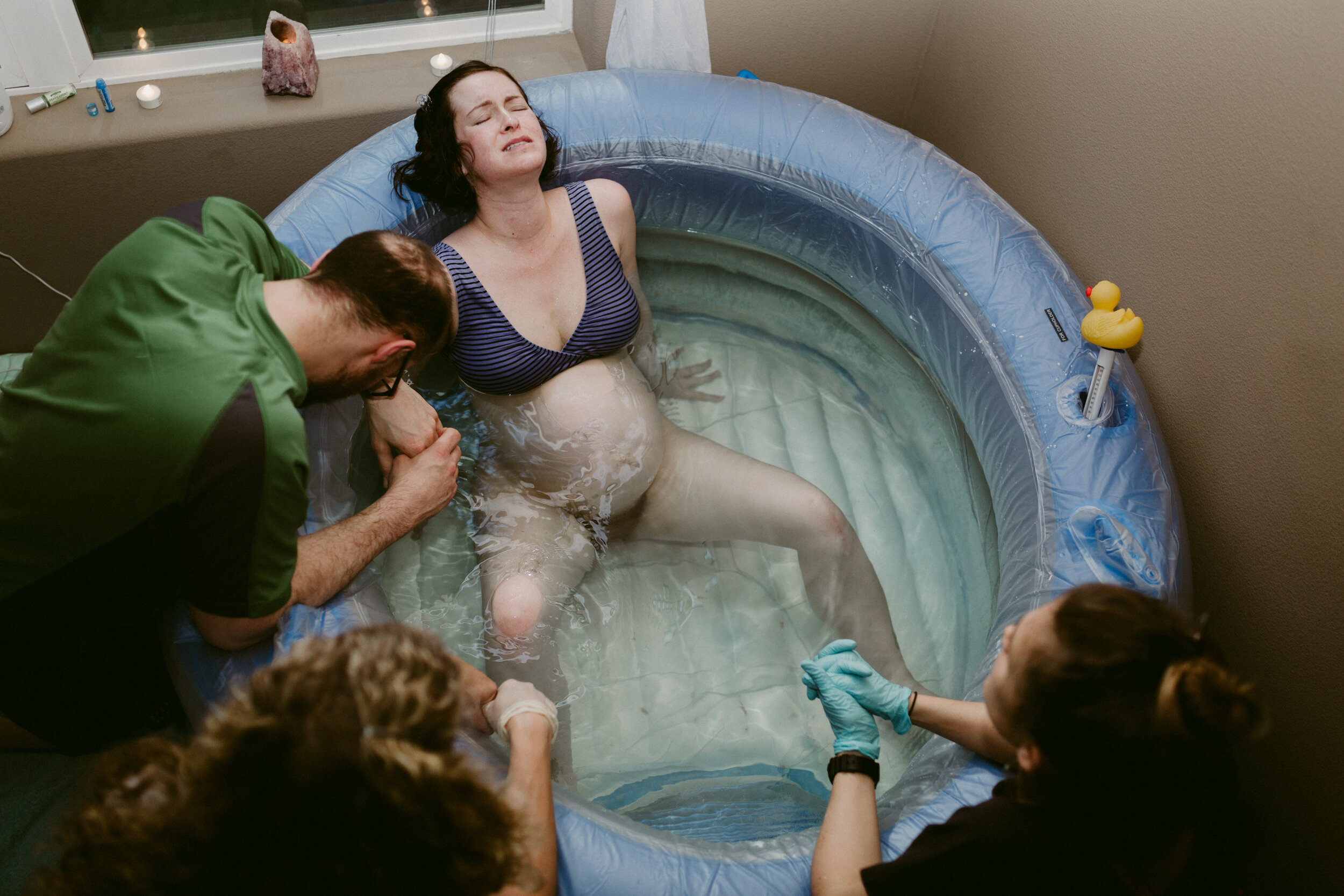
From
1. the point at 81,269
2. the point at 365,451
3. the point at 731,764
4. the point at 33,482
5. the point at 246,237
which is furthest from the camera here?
the point at 81,269

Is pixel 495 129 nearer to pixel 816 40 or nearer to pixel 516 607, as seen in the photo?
pixel 516 607

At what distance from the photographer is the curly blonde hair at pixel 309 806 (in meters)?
0.79

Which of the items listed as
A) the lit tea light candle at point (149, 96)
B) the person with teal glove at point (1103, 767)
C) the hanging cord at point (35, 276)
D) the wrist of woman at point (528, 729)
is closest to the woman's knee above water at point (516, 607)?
the wrist of woman at point (528, 729)

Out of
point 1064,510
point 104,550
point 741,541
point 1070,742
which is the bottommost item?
point 741,541

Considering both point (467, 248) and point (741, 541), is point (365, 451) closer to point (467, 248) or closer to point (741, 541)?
point (467, 248)

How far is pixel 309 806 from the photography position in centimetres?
79

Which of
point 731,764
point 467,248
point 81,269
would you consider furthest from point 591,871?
point 81,269

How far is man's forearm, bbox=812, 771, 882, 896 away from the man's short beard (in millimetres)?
1017

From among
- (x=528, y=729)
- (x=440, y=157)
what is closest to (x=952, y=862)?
(x=528, y=729)

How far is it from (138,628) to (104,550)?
11.1 inches

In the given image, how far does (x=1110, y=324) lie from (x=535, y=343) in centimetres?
119

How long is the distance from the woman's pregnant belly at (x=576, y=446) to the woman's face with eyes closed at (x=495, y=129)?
0.47 metres

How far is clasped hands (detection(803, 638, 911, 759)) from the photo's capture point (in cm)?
147

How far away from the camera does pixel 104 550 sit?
Answer: 130 centimetres
